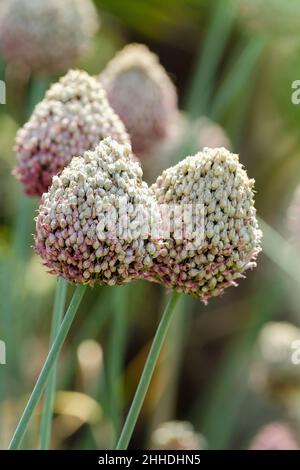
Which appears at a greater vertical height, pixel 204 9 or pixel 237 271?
pixel 204 9

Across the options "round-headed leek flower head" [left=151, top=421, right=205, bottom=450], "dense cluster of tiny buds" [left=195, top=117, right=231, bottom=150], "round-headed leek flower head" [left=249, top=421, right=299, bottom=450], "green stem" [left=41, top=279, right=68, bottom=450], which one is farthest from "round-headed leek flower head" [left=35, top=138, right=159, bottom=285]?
"dense cluster of tiny buds" [left=195, top=117, right=231, bottom=150]

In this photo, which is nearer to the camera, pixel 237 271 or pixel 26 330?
pixel 237 271

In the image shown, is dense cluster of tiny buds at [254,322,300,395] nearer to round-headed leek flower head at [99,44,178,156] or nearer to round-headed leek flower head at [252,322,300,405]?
round-headed leek flower head at [252,322,300,405]

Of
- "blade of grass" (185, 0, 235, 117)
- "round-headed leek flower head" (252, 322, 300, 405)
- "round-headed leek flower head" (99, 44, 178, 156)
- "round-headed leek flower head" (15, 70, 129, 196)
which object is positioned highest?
"blade of grass" (185, 0, 235, 117)

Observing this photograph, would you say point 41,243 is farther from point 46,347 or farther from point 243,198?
point 46,347

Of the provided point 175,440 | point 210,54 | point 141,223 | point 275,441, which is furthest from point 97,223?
point 210,54

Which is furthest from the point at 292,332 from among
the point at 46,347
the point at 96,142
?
the point at 96,142

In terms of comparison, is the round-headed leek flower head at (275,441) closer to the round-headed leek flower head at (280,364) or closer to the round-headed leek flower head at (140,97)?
the round-headed leek flower head at (280,364)

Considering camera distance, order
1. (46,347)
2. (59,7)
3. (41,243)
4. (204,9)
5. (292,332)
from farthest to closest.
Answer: (204,9)
(46,347)
(292,332)
(59,7)
(41,243)
